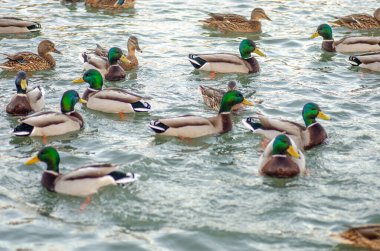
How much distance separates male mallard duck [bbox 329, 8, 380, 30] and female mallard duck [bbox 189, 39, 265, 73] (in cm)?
371

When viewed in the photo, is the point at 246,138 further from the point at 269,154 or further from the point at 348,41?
the point at 348,41

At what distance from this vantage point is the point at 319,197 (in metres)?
10.3

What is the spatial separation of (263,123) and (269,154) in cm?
114

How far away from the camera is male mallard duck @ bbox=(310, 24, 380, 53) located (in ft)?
55.7

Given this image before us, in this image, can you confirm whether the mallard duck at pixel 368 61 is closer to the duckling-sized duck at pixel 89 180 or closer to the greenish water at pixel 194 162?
the greenish water at pixel 194 162

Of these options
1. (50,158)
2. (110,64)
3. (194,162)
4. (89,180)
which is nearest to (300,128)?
(194,162)

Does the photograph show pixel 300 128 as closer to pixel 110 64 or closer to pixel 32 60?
pixel 110 64

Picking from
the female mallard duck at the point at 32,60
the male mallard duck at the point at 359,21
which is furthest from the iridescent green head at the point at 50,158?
the male mallard duck at the point at 359,21

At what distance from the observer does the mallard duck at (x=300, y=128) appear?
1194 centimetres

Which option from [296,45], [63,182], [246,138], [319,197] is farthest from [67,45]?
[319,197]

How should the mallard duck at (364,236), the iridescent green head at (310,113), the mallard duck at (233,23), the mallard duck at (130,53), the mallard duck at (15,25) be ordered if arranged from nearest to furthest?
the mallard duck at (364,236)
the iridescent green head at (310,113)
the mallard duck at (130,53)
the mallard duck at (15,25)
the mallard duck at (233,23)

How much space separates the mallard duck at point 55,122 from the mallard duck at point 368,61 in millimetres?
5665

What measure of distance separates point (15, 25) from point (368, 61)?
724 centimetres

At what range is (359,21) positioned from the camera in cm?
1870
